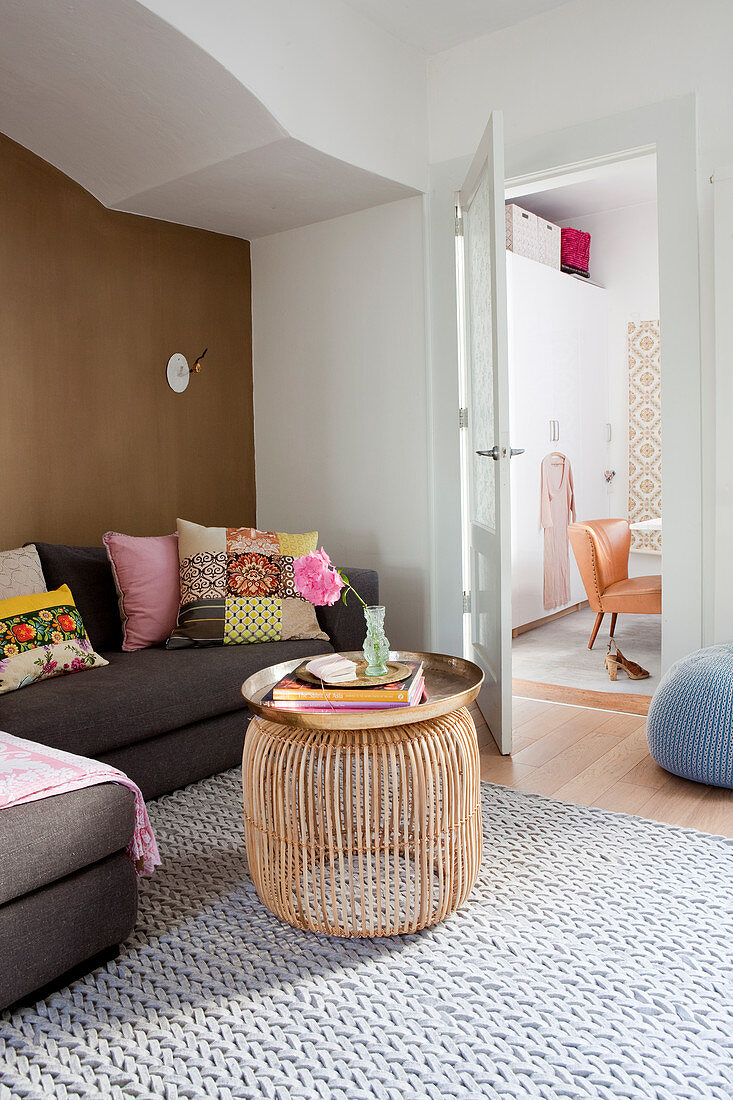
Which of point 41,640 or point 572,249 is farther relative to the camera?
point 572,249

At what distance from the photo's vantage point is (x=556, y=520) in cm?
555

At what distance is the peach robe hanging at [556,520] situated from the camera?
5.41 metres

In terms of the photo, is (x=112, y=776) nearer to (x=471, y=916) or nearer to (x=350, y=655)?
(x=350, y=655)

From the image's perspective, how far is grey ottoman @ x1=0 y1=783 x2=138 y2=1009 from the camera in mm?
1560

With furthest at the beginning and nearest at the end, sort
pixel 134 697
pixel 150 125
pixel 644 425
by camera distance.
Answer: pixel 644 425
pixel 150 125
pixel 134 697

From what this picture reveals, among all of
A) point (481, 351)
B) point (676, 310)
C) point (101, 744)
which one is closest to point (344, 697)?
point (101, 744)

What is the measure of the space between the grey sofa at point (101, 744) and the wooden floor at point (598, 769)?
798mm

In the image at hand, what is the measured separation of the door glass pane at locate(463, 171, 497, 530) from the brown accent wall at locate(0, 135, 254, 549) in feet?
4.38

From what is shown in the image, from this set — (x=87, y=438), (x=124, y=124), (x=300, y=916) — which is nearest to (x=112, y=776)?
(x=300, y=916)

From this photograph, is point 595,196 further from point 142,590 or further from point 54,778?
point 54,778

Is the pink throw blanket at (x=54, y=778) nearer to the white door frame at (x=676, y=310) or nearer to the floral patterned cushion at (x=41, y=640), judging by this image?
the floral patterned cushion at (x=41, y=640)

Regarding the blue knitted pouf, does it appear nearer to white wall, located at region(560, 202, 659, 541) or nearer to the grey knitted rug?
the grey knitted rug

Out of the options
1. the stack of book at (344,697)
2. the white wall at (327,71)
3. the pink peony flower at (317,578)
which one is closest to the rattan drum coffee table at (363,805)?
the stack of book at (344,697)

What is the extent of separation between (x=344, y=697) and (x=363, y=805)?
25cm
